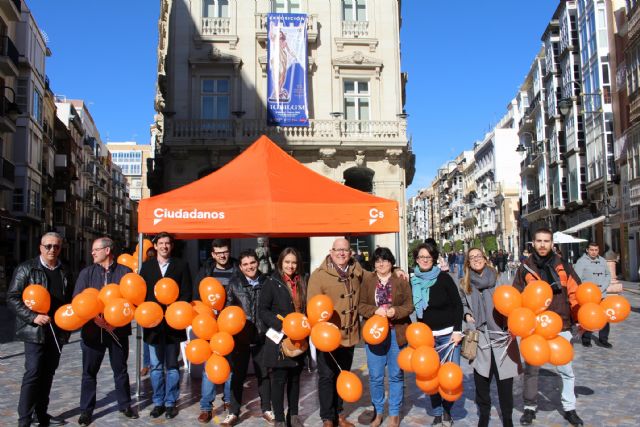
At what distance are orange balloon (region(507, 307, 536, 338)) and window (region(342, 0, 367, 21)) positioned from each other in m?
21.9

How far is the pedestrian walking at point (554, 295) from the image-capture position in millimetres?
5684

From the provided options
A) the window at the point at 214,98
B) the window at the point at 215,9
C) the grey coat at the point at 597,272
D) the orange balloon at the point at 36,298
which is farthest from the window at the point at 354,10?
the orange balloon at the point at 36,298

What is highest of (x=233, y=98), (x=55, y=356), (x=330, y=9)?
(x=330, y=9)

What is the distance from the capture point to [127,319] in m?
5.73

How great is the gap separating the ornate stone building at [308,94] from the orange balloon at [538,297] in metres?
17.7

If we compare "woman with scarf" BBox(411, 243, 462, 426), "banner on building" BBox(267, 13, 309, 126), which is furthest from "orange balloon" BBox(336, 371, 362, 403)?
"banner on building" BBox(267, 13, 309, 126)

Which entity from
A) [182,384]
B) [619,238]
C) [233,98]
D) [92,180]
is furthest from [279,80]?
[92,180]

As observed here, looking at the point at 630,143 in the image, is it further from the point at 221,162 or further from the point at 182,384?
the point at 182,384

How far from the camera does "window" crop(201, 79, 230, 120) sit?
23953 mm

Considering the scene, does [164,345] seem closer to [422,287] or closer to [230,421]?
[230,421]

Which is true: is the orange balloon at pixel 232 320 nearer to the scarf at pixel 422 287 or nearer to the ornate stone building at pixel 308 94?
the scarf at pixel 422 287

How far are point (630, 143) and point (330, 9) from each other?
16598mm

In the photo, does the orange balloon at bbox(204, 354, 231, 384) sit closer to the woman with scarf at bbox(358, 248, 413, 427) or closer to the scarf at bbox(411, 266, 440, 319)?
the woman with scarf at bbox(358, 248, 413, 427)

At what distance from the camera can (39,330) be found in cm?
561
